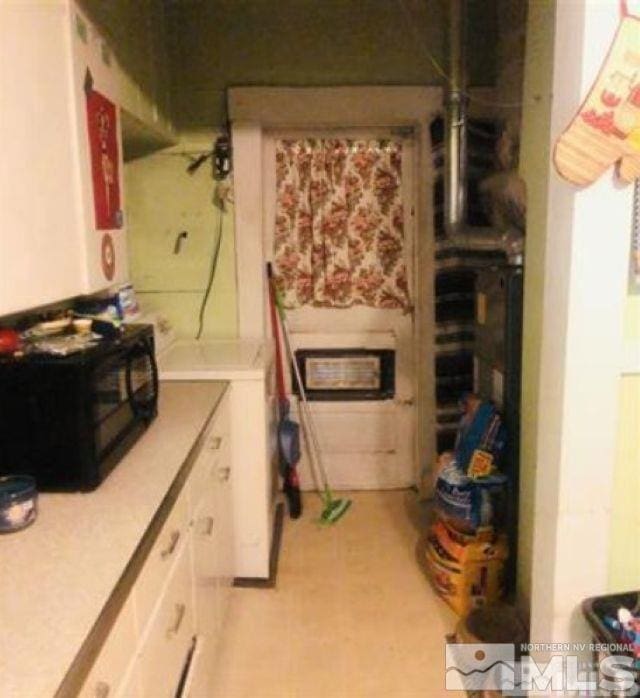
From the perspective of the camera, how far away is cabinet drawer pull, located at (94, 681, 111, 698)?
0.89m

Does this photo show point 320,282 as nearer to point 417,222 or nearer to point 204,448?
point 417,222

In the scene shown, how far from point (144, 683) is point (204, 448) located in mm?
741

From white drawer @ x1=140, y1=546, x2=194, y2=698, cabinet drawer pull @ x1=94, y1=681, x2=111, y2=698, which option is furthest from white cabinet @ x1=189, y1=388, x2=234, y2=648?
cabinet drawer pull @ x1=94, y1=681, x2=111, y2=698

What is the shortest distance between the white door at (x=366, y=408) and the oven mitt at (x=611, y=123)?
6.04ft

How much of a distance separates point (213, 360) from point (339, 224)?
1049 millimetres

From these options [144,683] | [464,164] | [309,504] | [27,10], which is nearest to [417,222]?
[464,164]

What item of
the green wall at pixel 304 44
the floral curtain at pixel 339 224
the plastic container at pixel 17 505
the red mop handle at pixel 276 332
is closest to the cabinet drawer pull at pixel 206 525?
Result: the plastic container at pixel 17 505

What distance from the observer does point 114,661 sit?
3.17 feet

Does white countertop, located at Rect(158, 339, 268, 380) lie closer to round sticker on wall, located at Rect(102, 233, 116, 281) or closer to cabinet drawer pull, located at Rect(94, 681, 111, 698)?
round sticker on wall, located at Rect(102, 233, 116, 281)

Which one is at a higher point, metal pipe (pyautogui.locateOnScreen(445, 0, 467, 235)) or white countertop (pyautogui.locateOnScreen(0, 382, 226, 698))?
metal pipe (pyautogui.locateOnScreen(445, 0, 467, 235))

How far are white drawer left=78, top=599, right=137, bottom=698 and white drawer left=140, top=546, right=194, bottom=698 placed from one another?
93mm

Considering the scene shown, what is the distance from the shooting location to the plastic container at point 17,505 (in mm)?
1156

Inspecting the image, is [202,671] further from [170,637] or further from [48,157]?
[48,157]

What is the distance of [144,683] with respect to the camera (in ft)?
3.69
